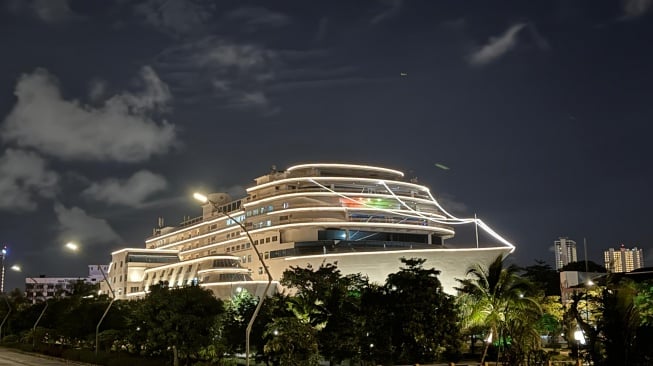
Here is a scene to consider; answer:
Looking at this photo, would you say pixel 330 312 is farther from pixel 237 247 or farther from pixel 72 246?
pixel 237 247

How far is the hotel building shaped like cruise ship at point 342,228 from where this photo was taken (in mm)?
65312

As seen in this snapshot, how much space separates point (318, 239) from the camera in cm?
7212

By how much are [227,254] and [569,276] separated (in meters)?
41.5

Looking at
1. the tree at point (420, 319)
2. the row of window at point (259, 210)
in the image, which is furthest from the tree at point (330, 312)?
the row of window at point (259, 210)

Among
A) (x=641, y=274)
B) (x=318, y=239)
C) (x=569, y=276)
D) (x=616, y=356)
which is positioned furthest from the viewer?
(x=318, y=239)

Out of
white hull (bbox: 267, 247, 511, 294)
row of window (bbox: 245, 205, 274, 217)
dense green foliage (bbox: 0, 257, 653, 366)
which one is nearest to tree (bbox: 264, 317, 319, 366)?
dense green foliage (bbox: 0, 257, 653, 366)

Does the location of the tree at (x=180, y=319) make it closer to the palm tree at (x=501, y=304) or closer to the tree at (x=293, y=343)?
the tree at (x=293, y=343)

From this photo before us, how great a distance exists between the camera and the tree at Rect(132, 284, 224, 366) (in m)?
34.5

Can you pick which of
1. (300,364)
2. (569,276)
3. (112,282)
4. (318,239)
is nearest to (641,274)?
(569,276)

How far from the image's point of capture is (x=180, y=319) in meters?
34.6

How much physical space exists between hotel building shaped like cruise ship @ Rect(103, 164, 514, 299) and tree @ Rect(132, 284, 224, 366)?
31054 mm

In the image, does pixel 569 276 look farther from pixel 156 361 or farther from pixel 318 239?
pixel 156 361

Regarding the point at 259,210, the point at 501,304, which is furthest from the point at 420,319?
the point at 259,210

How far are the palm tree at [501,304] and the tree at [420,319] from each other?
2567mm
